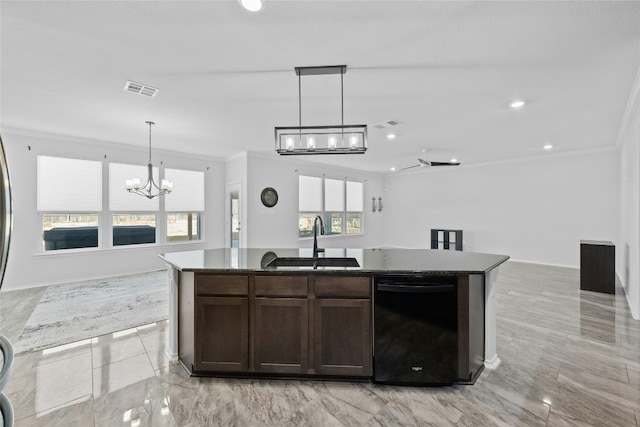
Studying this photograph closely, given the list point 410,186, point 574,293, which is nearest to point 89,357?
point 574,293

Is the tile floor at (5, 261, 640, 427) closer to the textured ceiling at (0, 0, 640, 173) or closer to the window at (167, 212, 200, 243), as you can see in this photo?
the textured ceiling at (0, 0, 640, 173)

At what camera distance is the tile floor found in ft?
6.29

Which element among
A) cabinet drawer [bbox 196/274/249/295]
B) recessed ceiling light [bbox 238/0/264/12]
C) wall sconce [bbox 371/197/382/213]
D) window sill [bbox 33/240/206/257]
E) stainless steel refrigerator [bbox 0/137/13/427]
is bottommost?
window sill [bbox 33/240/206/257]

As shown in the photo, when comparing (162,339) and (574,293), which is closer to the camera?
(162,339)

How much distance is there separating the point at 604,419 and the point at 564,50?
2.80 m

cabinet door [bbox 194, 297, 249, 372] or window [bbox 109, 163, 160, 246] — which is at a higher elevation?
window [bbox 109, 163, 160, 246]

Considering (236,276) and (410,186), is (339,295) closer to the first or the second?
(236,276)

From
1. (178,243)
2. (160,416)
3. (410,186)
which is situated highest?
(410,186)

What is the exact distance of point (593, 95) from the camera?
137 inches

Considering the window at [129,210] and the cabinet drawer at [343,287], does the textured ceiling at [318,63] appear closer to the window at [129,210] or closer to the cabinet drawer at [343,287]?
the window at [129,210]

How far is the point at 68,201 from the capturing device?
5371 mm

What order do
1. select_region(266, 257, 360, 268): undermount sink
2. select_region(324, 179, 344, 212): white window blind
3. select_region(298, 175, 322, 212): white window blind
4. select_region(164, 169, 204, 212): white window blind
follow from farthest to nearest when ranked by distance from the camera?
1. select_region(324, 179, 344, 212): white window blind
2. select_region(298, 175, 322, 212): white window blind
3. select_region(164, 169, 204, 212): white window blind
4. select_region(266, 257, 360, 268): undermount sink

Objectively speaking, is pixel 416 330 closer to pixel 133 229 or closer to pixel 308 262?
pixel 308 262

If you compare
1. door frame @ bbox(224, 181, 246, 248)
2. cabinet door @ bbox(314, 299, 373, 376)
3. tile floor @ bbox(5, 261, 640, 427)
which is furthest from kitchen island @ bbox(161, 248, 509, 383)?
door frame @ bbox(224, 181, 246, 248)
